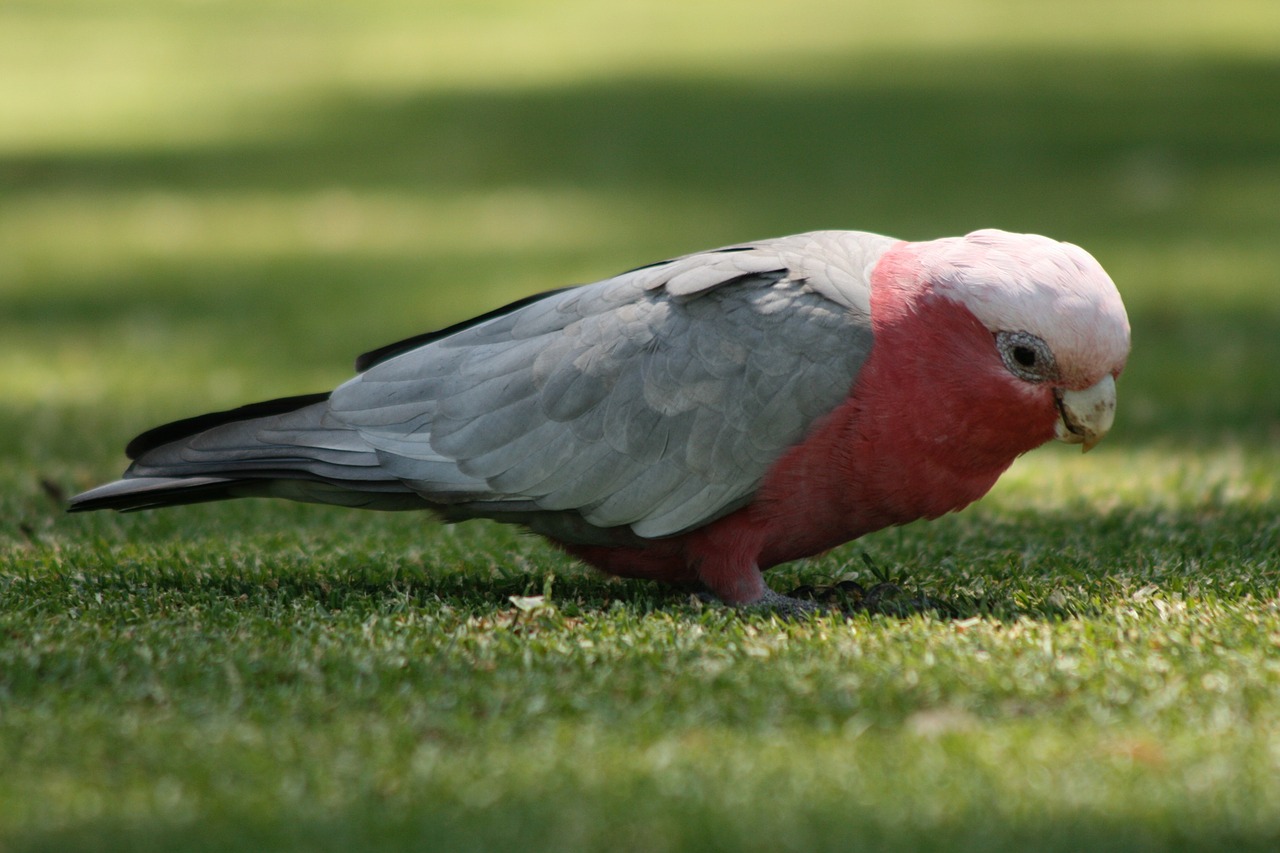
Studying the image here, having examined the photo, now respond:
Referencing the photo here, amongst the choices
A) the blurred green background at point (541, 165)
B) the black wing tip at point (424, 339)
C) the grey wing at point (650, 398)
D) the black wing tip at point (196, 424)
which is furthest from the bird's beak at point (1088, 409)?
the blurred green background at point (541, 165)

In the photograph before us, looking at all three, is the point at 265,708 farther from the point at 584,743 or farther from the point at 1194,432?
the point at 1194,432

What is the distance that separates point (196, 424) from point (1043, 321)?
8.21 feet

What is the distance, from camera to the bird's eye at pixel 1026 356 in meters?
3.97

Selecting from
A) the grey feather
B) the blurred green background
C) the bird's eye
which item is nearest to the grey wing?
the grey feather

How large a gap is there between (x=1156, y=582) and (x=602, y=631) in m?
1.66

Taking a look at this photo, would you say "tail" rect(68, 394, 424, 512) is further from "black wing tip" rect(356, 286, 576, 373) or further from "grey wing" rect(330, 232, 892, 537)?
"black wing tip" rect(356, 286, 576, 373)

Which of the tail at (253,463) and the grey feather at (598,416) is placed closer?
the grey feather at (598,416)

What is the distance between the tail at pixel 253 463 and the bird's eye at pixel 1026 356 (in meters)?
1.79

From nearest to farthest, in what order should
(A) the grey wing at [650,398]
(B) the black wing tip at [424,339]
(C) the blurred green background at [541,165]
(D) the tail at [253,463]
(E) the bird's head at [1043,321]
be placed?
(E) the bird's head at [1043,321], (A) the grey wing at [650,398], (D) the tail at [253,463], (B) the black wing tip at [424,339], (C) the blurred green background at [541,165]

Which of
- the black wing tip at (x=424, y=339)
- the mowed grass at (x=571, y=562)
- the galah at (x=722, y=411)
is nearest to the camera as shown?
the mowed grass at (x=571, y=562)

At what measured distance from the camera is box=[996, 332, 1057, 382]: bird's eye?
3971 millimetres

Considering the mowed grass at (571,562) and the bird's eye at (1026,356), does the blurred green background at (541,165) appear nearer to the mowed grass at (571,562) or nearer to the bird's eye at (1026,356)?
the mowed grass at (571,562)

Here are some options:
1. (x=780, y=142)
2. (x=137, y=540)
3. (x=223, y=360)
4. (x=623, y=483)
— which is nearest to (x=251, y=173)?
(x=780, y=142)

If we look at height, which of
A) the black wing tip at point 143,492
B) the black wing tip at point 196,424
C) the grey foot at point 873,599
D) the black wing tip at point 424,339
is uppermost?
the black wing tip at point 424,339
